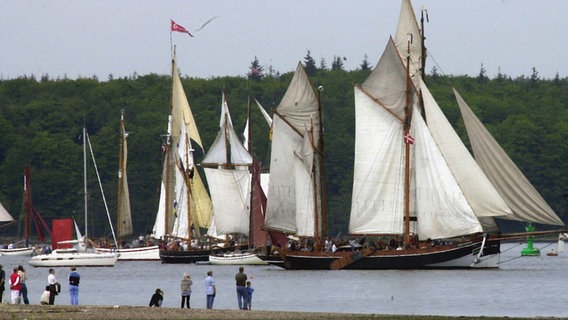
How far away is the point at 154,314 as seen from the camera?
188ft

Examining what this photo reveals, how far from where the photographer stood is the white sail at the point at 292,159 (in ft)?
315

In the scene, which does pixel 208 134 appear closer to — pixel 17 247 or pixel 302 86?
pixel 17 247

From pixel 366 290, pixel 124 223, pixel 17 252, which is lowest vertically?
pixel 366 290

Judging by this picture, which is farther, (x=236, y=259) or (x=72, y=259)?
(x=72, y=259)

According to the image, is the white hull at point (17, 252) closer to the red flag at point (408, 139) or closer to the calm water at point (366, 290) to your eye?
the calm water at point (366, 290)

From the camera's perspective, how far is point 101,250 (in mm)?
121750

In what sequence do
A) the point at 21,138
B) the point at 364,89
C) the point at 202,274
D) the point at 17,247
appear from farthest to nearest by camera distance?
the point at 21,138
the point at 17,247
the point at 202,274
the point at 364,89

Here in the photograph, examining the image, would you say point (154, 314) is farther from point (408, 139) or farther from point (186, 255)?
point (186, 255)

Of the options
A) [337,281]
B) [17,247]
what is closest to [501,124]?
[17,247]

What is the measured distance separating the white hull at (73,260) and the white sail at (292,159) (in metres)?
20.1

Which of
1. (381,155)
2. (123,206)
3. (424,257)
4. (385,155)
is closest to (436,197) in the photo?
(424,257)

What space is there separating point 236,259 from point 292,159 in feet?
46.2

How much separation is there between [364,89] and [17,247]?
7108cm

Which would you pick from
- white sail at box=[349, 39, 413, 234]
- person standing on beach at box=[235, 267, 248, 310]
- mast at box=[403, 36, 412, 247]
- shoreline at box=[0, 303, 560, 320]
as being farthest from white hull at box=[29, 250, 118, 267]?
shoreline at box=[0, 303, 560, 320]
